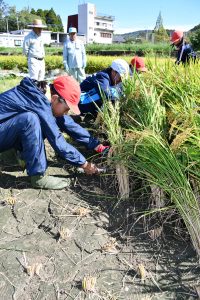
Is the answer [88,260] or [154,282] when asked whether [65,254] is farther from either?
[154,282]

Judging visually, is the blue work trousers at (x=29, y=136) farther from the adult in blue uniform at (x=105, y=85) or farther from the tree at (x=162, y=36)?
the tree at (x=162, y=36)

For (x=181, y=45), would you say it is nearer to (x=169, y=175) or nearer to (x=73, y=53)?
(x=73, y=53)

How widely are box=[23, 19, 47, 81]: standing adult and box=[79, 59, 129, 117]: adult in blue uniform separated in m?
3.07

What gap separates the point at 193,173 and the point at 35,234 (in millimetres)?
986

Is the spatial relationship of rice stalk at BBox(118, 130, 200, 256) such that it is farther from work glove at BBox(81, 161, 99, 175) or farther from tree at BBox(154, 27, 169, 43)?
tree at BBox(154, 27, 169, 43)

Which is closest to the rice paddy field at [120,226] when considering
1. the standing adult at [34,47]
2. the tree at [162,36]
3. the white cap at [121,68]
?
the white cap at [121,68]

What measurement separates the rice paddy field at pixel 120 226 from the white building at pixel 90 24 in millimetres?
68346

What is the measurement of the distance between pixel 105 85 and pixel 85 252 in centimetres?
183

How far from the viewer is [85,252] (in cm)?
182

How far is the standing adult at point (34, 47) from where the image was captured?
20.3 ft

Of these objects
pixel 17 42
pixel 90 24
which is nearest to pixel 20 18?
pixel 90 24

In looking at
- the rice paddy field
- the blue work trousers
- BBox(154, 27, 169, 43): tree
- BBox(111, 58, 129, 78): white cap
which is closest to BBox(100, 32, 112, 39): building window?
BBox(154, 27, 169, 43): tree

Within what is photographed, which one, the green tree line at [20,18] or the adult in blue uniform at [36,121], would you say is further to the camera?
the green tree line at [20,18]

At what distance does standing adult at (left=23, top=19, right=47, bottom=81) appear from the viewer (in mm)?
6176
